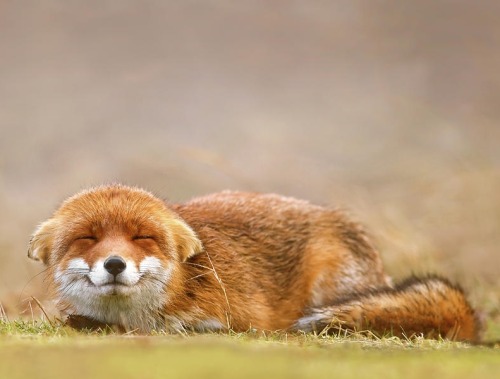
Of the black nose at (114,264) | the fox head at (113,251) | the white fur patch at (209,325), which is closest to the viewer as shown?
the black nose at (114,264)

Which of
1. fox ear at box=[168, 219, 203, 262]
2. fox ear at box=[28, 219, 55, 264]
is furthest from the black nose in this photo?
fox ear at box=[28, 219, 55, 264]

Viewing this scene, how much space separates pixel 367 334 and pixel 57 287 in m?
2.50

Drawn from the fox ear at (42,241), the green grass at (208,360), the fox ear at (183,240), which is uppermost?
the fox ear at (183,240)

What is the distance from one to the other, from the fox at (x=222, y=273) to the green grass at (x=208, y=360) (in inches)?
46.4

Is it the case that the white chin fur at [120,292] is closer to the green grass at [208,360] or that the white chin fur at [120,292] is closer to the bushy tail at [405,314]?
the green grass at [208,360]

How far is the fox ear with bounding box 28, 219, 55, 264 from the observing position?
754 centimetres

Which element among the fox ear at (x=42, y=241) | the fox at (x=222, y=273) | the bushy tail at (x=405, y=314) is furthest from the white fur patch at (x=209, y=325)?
the fox ear at (x=42, y=241)

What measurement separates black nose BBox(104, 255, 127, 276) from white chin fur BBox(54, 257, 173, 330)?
0.07 meters

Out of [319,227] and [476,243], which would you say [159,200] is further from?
[476,243]

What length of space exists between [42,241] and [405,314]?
3041mm

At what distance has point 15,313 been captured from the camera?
9484mm

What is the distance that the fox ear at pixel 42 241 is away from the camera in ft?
24.7

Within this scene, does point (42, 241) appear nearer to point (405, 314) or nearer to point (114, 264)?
point (114, 264)

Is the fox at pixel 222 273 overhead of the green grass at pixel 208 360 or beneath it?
overhead
